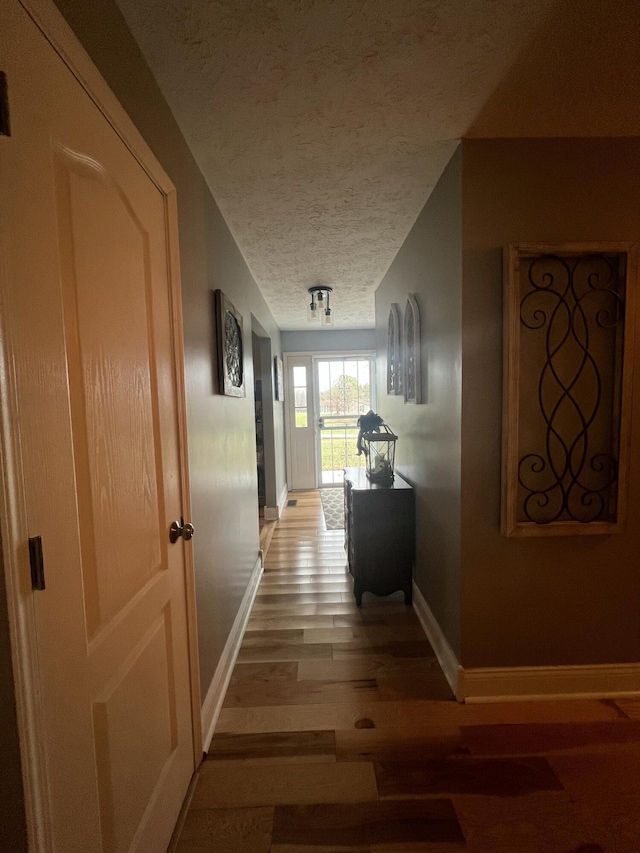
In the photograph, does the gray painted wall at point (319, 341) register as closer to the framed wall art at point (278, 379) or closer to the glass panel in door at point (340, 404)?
the glass panel in door at point (340, 404)

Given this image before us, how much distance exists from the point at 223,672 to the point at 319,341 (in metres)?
4.49

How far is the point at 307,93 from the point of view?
1326 mm

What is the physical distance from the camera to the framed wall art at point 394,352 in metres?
2.81

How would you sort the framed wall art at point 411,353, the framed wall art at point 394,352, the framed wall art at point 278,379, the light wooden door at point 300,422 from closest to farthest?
the framed wall art at point 411,353
the framed wall art at point 394,352
the framed wall art at point 278,379
the light wooden door at point 300,422

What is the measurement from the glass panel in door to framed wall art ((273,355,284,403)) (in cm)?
63

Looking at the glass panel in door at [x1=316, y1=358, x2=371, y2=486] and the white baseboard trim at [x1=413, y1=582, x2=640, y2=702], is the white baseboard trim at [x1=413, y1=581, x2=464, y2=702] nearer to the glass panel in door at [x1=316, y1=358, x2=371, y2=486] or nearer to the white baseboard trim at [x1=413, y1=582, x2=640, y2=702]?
the white baseboard trim at [x1=413, y1=582, x2=640, y2=702]

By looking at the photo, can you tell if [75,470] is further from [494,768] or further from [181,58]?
[494,768]

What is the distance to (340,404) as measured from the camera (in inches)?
223

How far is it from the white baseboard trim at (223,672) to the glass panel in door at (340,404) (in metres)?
3.27

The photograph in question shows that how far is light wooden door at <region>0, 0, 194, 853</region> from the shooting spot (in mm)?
647

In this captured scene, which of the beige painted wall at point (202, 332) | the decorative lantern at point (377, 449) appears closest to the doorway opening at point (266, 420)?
the beige painted wall at point (202, 332)

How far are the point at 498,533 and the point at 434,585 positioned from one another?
0.60 metres

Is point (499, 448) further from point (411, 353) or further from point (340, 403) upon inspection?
point (340, 403)

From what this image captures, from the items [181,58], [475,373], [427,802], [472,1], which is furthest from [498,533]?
[181,58]
